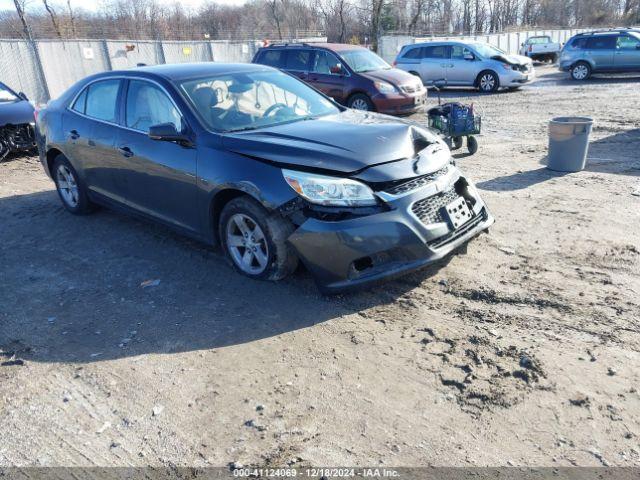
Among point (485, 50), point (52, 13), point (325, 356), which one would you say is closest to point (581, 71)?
point (485, 50)

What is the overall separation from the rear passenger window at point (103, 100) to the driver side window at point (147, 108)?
0.94ft

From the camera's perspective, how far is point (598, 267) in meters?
4.47

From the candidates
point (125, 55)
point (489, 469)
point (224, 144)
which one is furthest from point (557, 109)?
point (125, 55)

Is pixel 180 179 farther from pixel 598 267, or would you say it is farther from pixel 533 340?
pixel 598 267

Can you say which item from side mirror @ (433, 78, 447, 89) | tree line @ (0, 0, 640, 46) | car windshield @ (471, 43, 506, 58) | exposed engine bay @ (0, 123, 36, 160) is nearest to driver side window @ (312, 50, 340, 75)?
side mirror @ (433, 78, 447, 89)

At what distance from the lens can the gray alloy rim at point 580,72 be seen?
803 inches

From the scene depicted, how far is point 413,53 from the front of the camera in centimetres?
1927

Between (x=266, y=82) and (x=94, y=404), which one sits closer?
(x=94, y=404)

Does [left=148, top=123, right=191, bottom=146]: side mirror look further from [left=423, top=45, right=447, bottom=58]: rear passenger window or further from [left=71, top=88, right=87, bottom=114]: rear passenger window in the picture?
[left=423, top=45, right=447, bottom=58]: rear passenger window

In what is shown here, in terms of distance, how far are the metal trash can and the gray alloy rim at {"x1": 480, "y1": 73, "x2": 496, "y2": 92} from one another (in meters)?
10.8

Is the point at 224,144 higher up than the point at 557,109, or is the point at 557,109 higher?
the point at 224,144

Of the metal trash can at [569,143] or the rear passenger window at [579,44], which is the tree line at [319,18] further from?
the metal trash can at [569,143]

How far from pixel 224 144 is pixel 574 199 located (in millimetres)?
4210

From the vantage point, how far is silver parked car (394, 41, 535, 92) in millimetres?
17531
